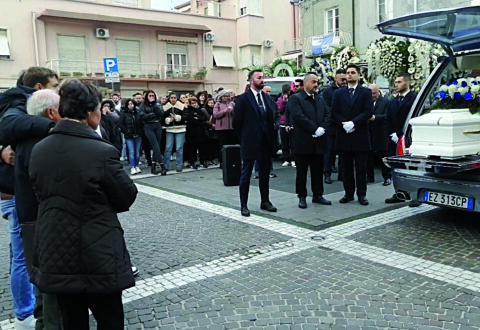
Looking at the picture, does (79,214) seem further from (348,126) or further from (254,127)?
(348,126)

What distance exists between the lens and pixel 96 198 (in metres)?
2.36

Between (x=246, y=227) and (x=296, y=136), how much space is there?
165cm

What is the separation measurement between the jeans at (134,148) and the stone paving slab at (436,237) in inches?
263

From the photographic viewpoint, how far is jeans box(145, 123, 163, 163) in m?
10.7

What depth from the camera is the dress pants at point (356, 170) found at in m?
6.98

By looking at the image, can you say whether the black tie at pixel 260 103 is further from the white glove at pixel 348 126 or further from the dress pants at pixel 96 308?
the dress pants at pixel 96 308

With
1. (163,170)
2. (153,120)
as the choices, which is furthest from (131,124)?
(163,170)

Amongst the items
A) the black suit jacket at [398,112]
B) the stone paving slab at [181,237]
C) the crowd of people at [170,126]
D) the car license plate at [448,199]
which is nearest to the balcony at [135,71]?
the crowd of people at [170,126]

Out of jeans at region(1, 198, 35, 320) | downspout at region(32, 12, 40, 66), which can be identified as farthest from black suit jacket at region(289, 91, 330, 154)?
downspout at region(32, 12, 40, 66)

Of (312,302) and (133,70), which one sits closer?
(312,302)

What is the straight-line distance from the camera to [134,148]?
36.1 feet

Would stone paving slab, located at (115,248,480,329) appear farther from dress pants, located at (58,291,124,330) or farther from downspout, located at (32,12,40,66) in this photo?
downspout, located at (32,12,40,66)

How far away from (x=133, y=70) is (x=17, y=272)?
27.4 metres

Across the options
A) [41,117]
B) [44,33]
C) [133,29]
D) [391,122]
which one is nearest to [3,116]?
[41,117]
